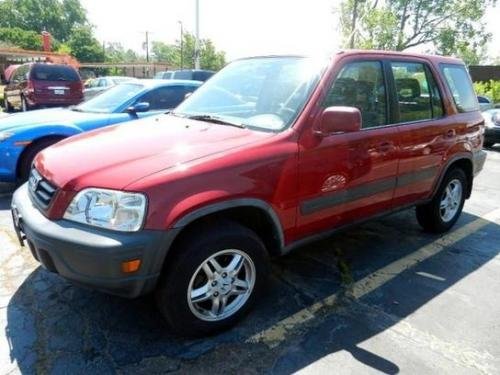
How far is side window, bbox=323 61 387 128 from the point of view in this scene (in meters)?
3.36

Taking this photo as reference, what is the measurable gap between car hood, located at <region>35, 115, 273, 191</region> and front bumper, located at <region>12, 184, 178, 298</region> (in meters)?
0.27

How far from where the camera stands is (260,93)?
3477mm

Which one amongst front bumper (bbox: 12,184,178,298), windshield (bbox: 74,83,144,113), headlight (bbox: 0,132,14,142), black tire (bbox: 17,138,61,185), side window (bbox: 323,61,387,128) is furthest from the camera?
windshield (bbox: 74,83,144,113)

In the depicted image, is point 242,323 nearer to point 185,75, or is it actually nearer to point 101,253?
point 101,253

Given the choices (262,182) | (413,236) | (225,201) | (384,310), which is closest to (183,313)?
(225,201)

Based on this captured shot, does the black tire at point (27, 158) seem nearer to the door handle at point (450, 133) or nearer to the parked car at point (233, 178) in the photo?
the parked car at point (233, 178)

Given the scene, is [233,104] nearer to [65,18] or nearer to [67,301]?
[67,301]

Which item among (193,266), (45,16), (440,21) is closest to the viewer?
(193,266)

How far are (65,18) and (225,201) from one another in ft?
289

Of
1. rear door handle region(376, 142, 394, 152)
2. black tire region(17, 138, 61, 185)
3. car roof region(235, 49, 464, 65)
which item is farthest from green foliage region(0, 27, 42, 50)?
rear door handle region(376, 142, 394, 152)

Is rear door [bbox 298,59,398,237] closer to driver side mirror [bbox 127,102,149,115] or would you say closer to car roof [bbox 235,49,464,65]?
car roof [bbox 235,49,464,65]

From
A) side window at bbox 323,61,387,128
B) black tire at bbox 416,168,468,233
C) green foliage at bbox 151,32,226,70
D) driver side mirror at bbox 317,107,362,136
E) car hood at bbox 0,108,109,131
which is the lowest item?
black tire at bbox 416,168,468,233

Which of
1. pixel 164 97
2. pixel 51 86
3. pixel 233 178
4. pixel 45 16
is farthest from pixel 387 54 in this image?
pixel 45 16

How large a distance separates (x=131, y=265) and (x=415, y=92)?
3052 mm
